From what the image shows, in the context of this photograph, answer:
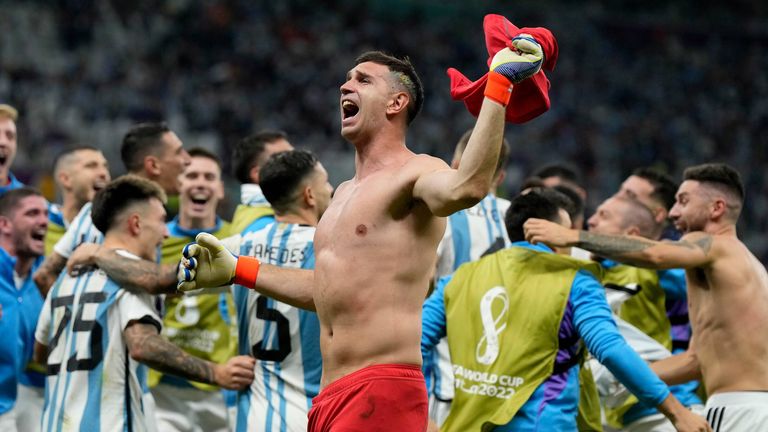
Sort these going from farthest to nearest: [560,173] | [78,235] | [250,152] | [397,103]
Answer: [560,173]
[250,152]
[78,235]
[397,103]

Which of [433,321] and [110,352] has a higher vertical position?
[433,321]

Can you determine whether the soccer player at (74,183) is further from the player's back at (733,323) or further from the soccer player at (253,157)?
the player's back at (733,323)

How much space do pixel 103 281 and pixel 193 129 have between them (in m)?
13.4

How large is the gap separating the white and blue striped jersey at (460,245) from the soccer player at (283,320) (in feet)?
4.29

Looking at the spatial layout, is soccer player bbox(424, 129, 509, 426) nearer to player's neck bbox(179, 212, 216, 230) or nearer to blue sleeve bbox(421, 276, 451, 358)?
blue sleeve bbox(421, 276, 451, 358)

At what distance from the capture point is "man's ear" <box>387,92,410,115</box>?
14.0 feet

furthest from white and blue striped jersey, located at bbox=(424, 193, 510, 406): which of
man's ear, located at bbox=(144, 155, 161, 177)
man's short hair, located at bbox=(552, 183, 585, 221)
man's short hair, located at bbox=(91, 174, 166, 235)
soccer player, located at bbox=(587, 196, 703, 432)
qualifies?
man's ear, located at bbox=(144, 155, 161, 177)

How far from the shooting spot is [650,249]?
5.74m

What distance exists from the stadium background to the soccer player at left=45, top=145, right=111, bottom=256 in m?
6.66

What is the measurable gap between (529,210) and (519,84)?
68.5 inches

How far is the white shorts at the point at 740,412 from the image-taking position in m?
5.67

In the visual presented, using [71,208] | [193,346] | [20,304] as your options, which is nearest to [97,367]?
[20,304]

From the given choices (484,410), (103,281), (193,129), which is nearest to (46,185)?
(193,129)

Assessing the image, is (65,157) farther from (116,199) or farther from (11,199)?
(116,199)
